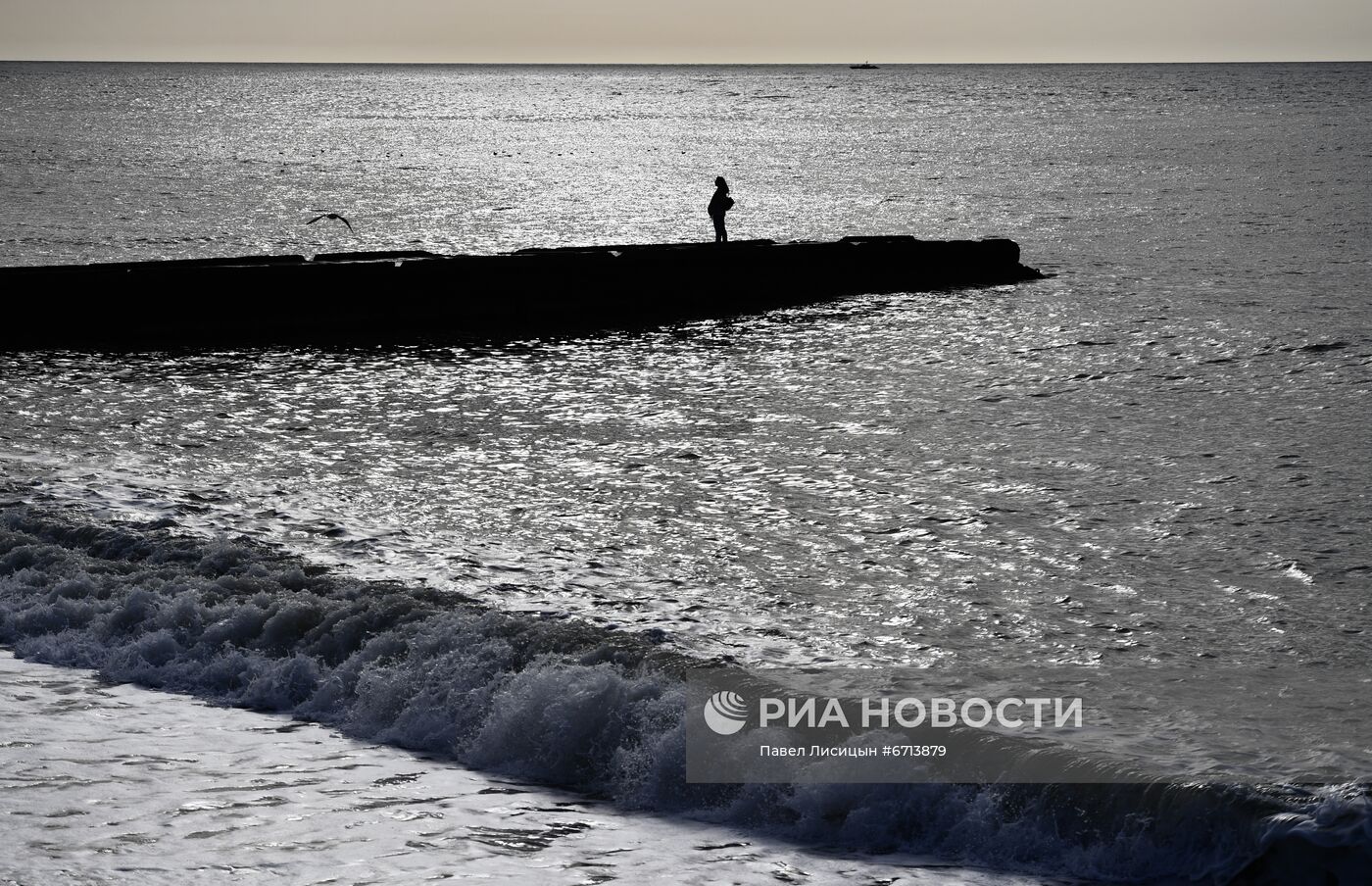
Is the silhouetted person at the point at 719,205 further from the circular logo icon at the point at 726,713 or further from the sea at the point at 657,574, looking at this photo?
the circular logo icon at the point at 726,713

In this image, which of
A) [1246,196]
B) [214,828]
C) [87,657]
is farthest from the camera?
[1246,196]

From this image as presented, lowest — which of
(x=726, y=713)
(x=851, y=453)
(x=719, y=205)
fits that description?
(x=726, y=713)

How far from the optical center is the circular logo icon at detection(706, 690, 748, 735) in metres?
7.31

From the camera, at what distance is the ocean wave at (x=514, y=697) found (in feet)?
20.4

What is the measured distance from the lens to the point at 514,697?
7.73 meters

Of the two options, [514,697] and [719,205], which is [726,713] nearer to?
[514,697]

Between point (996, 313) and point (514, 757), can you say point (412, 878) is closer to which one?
point (514, 757)

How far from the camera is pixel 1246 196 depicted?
4191cm

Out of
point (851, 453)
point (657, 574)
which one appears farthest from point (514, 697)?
point (851, 453)

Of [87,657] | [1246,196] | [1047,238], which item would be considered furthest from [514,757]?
[1246,196]

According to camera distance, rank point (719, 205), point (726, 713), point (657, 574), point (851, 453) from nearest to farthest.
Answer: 1. point (726, 713)
2. point (657, 574)
3. point (851, 453)
4. point (719, 205)

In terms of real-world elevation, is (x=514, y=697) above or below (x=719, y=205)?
below

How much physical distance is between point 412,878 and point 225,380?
12043 millimetres

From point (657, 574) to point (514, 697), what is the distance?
2.08 metres
